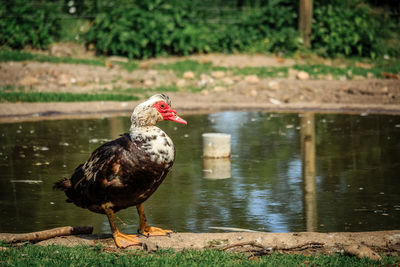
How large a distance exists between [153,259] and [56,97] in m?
11.2

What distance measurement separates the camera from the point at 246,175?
33.0 feet

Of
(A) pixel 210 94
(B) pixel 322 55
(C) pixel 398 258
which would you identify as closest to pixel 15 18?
(A) pixel 210 94

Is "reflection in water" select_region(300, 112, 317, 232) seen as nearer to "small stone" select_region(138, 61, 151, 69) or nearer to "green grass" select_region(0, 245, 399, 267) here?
"green grass" select_region(0, 245, 399, 267)

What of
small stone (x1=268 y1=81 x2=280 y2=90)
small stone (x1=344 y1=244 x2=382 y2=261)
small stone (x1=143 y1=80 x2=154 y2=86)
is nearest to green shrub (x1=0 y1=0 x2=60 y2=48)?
small stone (x1=143 y1=80 x2=154 y2=86)

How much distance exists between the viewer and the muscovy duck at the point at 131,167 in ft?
20.7

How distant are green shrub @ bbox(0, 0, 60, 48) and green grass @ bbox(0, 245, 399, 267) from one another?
15280mm

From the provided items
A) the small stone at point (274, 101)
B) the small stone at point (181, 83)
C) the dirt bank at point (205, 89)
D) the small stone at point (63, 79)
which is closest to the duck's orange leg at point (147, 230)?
the dirt bank at point (205, 89)

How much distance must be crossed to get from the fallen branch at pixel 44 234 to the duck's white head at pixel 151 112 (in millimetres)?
1187

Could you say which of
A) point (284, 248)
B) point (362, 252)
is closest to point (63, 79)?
point (284, 248)

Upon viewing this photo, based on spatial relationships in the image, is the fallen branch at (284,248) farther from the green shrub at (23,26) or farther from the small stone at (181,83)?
the green shrub at (23,26)

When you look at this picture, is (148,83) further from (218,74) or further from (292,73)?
(292,73)

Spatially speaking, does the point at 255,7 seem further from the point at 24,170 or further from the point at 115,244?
the point at 115,244

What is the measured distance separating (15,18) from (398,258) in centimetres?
1714

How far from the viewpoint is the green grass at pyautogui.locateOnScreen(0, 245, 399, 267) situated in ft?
19.0
